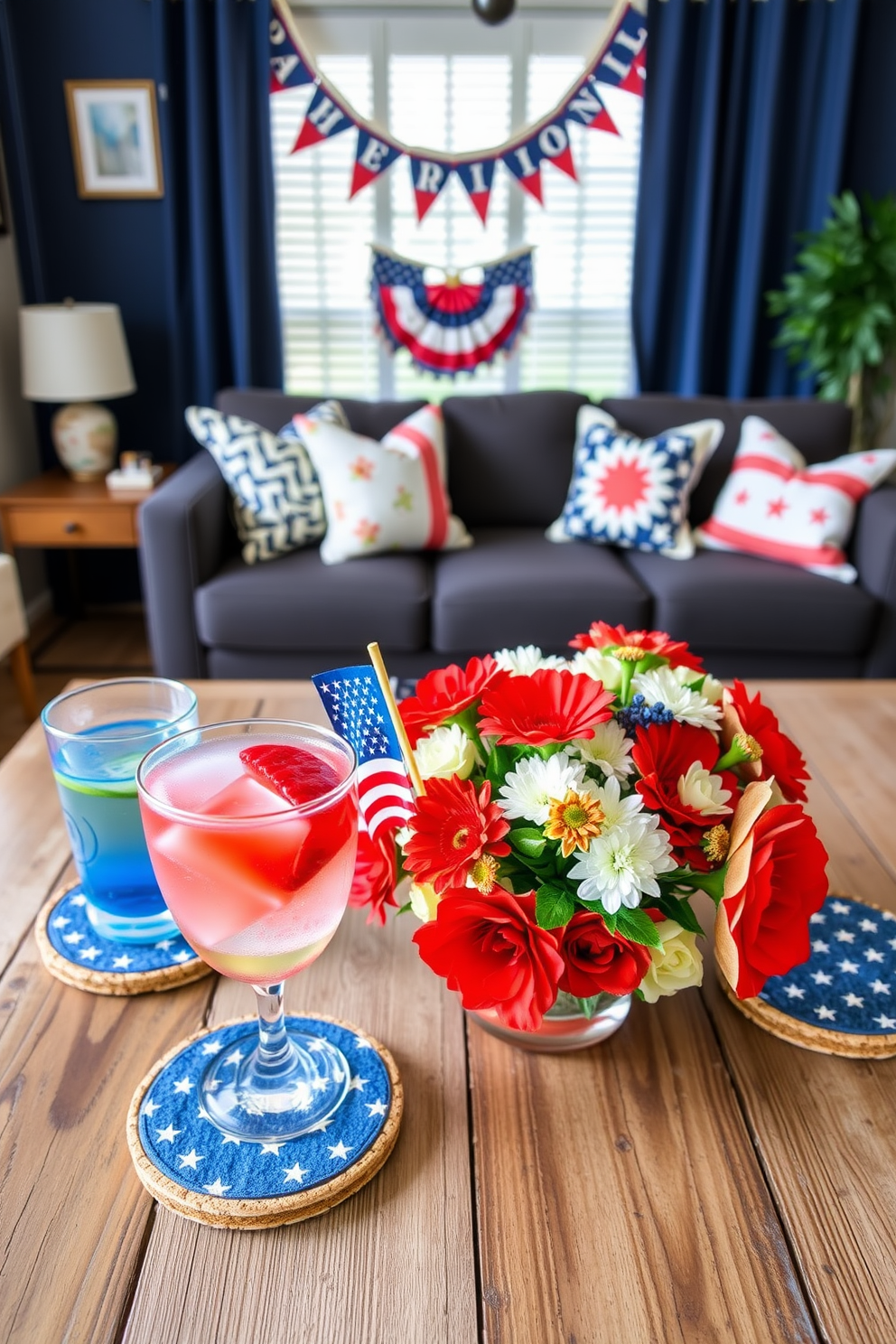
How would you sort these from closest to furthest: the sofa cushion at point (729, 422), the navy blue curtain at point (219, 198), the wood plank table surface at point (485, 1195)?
the wood plank table surface at point (485, 1195)
the sofa cushion at point (729, 422)
the navy blue curtain at point (219, 198)

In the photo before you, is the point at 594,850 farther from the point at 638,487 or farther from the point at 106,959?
the point at 638,487

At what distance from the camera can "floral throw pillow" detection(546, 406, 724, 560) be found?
106 inches

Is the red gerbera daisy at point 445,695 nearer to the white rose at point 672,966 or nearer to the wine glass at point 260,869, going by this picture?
the wine glass at point 260,869

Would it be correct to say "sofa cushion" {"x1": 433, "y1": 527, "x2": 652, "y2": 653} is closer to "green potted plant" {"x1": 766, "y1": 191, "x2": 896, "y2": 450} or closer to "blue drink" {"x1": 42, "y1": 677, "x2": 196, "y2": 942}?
A: "green potted plant" {"x1": 766, "y1": 191, "x2": 896, "y2": 450}

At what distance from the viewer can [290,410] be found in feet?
9.53

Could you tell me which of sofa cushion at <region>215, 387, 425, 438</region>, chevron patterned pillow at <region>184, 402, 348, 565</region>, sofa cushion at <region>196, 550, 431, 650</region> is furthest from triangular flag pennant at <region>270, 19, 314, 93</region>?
sofa cushion at <region>196, 550, 431, 650</region>

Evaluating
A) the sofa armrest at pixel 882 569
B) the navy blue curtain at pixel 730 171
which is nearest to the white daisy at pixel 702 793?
the sofa armrest at pixel 882 569

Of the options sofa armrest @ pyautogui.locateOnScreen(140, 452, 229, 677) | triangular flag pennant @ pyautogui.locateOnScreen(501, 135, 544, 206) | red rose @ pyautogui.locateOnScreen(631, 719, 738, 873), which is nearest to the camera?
red rose @ pyautogui.locateOnScreen(631, 719, 738, 873)

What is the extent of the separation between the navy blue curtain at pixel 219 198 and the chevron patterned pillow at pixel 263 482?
31.7 inches

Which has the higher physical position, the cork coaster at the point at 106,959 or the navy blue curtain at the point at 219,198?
the navy blue curtain at the point at 219,198

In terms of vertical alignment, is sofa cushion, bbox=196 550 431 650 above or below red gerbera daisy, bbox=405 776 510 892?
below

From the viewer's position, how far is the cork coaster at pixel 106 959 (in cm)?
74

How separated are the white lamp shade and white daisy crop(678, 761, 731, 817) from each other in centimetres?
285

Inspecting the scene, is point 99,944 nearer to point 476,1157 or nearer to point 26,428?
point 476,1157
